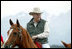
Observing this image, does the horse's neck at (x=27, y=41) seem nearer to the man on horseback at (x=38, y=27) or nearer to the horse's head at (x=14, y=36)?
the horse's head at (x=14, y=36)

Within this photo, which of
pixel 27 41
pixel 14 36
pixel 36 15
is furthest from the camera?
pixel 36 15

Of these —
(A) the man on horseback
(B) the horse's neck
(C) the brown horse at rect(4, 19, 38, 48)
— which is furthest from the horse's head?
(A) the man on horseback

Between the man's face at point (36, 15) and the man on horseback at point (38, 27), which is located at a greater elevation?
the man's face at point (36, 15)

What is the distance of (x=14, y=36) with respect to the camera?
6.75 m

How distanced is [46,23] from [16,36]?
1429 mm

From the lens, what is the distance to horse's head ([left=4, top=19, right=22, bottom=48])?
263 inches

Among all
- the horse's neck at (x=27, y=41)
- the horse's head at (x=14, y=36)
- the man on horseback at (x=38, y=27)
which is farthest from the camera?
the man on horseback at (x=38, y=27)

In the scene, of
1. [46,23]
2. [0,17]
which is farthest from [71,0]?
[46,23]

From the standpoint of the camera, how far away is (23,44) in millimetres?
6883

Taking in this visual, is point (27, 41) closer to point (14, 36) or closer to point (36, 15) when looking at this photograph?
point (14, 36)

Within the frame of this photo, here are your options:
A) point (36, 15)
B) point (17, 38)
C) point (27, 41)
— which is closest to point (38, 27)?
point (36, 15)

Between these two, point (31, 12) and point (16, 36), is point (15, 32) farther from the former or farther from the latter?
point (31, 12)

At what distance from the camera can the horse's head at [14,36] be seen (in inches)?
263

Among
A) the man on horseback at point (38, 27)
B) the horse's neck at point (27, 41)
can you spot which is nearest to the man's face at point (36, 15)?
the man on horseback at point (38, 27)
